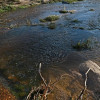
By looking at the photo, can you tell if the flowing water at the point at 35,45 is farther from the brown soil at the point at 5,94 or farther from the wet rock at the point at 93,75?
the wet rock at the point at 93,75

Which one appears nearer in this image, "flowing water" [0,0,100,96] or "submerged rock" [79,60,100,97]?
"submerged rock" [79,60,100,97]

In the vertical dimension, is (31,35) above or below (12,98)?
below

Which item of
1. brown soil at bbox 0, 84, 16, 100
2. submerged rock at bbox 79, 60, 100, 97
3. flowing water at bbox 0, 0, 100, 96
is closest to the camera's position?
brown soil at bbox 0, 84, 16, 100

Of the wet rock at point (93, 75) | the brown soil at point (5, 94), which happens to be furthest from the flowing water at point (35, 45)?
the wet rock at point (93, 75)

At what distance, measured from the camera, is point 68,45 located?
15016mm

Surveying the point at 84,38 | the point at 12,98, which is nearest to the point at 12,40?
the point at 84,38

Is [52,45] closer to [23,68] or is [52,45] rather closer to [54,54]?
[54,54]

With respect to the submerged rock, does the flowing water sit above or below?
below

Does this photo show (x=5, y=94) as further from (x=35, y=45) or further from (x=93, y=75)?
(x=35, y=45)

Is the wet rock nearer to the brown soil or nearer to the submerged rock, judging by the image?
the submerged rock

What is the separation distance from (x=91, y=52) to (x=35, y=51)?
4.66 m

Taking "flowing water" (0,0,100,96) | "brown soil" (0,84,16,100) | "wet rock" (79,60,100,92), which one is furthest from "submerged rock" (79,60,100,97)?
"brown soil" (0,84,16,100)

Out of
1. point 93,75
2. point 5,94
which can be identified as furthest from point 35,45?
point 5,94

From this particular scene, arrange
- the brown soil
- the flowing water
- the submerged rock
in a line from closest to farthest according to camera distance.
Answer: the brown soil, the submerged rock, the flowing water
